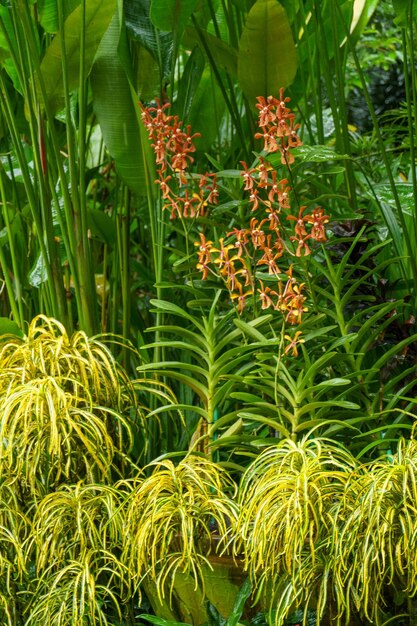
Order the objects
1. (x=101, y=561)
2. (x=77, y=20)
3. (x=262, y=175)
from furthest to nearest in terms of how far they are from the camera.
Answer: (x=77, y=20) < (x=101, y=561) < (x=262, y=175)

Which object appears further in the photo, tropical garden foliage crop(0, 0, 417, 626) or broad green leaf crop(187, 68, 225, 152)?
broad green leaf crop(187, 68, 225, 152)

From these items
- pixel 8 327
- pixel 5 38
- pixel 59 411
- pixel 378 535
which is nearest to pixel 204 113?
pixel 5 38

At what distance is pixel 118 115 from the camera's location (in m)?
2.02

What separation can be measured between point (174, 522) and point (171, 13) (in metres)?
1.00

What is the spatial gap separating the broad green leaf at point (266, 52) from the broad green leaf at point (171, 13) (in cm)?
12

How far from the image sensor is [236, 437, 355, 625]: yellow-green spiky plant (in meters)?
1.42

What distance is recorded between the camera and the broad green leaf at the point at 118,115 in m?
2.01

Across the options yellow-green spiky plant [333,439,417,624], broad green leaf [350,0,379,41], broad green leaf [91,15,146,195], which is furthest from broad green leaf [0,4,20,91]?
yellow-green spiky plant [333,439,417,624]

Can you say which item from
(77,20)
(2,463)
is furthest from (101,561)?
(77,20)

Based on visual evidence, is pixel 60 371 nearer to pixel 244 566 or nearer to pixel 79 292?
pixel 79 292

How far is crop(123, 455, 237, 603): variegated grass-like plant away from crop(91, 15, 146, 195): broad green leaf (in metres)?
0.70

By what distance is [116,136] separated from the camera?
6.66 feet

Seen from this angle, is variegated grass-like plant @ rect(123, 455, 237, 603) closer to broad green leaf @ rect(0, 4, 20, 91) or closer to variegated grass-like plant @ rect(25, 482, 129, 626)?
variegated grass-like plant @ rect(25, 482, 129, 626)

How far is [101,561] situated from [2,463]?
27 centimetres
